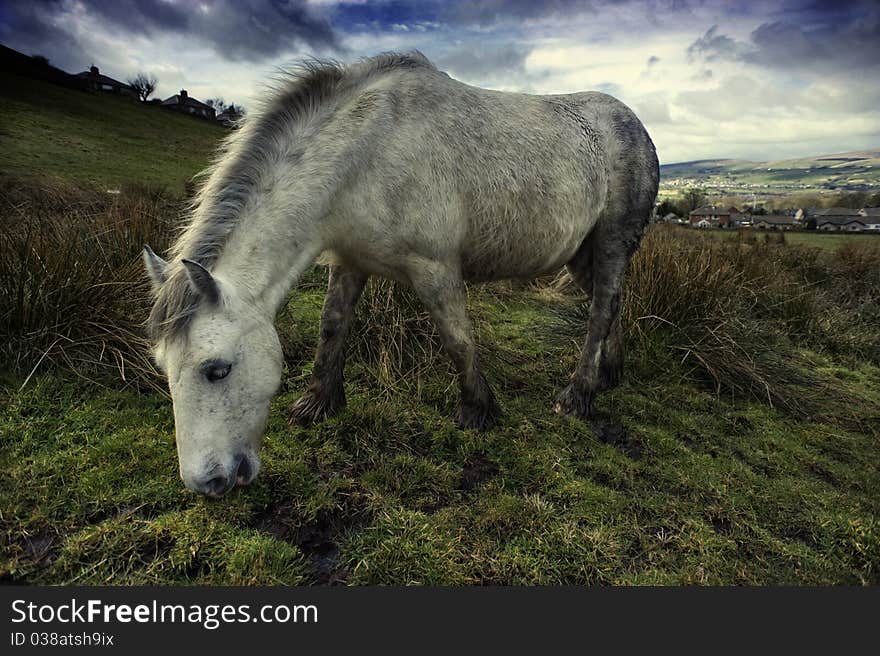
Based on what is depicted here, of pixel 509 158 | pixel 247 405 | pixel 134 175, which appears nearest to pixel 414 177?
pixel 509 158

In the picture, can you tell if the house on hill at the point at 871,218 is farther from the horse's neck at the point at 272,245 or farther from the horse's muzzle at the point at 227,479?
the horse's muzzle at the point at 227,479

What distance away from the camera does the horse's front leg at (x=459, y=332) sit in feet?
9.43

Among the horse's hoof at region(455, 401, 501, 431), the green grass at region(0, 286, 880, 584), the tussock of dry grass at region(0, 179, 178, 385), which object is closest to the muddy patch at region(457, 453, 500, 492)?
the green grass at region(0, 286, 880, 584)

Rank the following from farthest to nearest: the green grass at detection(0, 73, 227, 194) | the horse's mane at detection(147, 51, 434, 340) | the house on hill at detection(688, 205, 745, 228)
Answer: the house on hill at detection(688, 205, 745, 228) → the green grass at detection(0, 73, 227, 194) → the horse's mane at detection(147, 51, 434, 340)

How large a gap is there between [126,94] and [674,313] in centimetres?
2885

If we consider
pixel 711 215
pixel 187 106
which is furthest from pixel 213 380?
pixel 187 106

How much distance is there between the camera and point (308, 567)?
206 centimetres

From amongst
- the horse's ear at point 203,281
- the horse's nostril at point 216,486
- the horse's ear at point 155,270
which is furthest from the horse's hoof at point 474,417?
the horse's ear at point 155,270

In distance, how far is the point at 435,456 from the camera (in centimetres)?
303

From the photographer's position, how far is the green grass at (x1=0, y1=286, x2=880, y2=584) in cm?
206

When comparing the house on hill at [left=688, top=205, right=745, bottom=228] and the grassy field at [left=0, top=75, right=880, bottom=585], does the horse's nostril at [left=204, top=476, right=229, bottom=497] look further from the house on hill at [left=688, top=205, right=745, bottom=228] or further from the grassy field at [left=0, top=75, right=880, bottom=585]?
the house on hill at [left=688, top=205, right=745, bottom=228]

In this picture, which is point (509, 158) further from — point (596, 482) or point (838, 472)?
point (838, 472)

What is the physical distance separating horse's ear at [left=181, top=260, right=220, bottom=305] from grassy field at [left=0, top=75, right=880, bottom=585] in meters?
1.11

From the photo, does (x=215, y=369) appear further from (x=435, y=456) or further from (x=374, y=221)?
(x=435, y=456)
